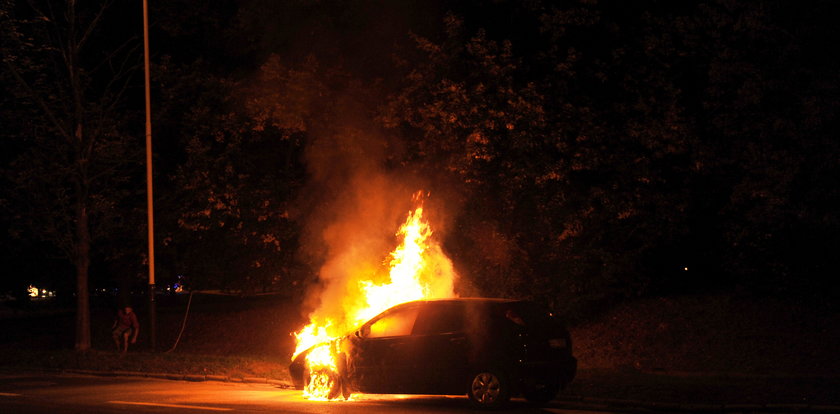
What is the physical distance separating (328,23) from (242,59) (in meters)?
4.59

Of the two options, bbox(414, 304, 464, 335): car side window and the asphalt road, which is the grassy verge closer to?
the asphalt road

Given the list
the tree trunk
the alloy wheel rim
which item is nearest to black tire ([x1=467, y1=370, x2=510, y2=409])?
the alloy wheel rim

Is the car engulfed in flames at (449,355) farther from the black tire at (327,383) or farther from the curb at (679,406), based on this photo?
the curb at (679,406)

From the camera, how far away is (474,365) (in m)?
Answer: 12.2

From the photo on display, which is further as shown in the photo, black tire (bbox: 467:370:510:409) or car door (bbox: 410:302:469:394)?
car door (bbox: 410:302:469:394)

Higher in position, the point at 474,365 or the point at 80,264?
the point at 80,264

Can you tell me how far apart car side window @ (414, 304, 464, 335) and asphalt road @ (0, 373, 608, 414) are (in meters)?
1.06

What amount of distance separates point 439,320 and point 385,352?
3.08 feet

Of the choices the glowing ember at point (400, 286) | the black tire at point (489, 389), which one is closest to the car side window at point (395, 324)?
the black tire at point (489, 389)

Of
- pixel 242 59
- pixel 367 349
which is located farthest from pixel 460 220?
pixel 242 59

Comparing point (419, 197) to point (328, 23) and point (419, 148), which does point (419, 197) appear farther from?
point (328, 23)

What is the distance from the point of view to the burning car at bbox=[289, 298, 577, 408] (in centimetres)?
1209

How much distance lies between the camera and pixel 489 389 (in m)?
12.1

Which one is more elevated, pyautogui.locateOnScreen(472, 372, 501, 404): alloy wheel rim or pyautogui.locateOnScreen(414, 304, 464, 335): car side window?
pyautogui.locateOnScreen(414, 304, 464, 335): car side window
